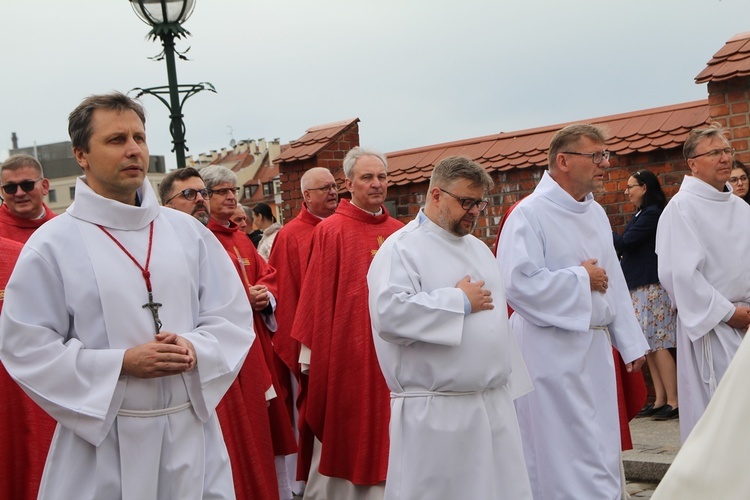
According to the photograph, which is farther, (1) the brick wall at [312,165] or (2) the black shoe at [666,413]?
(1) the brick wall at [312,165]

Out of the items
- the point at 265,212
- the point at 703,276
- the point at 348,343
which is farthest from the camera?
the point at 265,212

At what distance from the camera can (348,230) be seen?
7.95 meters

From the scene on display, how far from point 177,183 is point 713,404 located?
17.0 ft

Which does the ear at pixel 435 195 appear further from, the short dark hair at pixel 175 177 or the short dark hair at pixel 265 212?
the short dark hair at pixel 265 212

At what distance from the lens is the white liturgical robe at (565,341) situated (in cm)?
662

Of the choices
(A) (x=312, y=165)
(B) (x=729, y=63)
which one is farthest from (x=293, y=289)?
(B) (x=729, y=63)

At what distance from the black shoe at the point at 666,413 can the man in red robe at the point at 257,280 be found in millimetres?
3277

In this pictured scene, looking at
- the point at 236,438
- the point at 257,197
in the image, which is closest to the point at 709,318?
the point at 236,438

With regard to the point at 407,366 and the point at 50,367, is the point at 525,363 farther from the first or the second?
the point at 50,367

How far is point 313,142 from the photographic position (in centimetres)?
1174

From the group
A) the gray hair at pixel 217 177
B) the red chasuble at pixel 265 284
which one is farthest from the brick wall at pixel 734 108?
the gray hair at pixel 217 177

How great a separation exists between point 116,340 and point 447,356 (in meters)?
1.99

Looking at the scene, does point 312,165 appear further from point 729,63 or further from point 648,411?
point 729,63

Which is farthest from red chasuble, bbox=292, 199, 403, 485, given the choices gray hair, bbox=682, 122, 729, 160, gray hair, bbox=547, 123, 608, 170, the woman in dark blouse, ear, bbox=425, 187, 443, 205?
the woman in dark blouse
